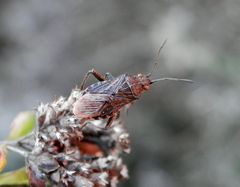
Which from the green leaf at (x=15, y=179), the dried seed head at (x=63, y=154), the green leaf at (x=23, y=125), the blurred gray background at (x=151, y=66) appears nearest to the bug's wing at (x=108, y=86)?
the dried seed head at (x=63, y=154)

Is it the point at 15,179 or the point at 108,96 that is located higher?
the point at 108,96

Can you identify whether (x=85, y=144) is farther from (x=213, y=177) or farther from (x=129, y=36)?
(x=129, y=36)

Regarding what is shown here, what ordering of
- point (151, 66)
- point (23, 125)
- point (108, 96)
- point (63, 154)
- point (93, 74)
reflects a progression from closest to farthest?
point (63, 154), point (108, 96), point (93, 74), point (23, 125), point (151, 66)

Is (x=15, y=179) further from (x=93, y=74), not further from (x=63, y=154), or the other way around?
(x=93, y=74)

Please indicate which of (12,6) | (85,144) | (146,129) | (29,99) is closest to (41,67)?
(29,99)

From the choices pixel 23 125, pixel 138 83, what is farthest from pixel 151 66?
pixel 138 83

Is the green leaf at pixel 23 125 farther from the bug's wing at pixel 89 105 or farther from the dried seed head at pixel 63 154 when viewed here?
the bug's wing at pixel 89 105

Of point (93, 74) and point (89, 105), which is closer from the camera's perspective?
point (89, 105)
